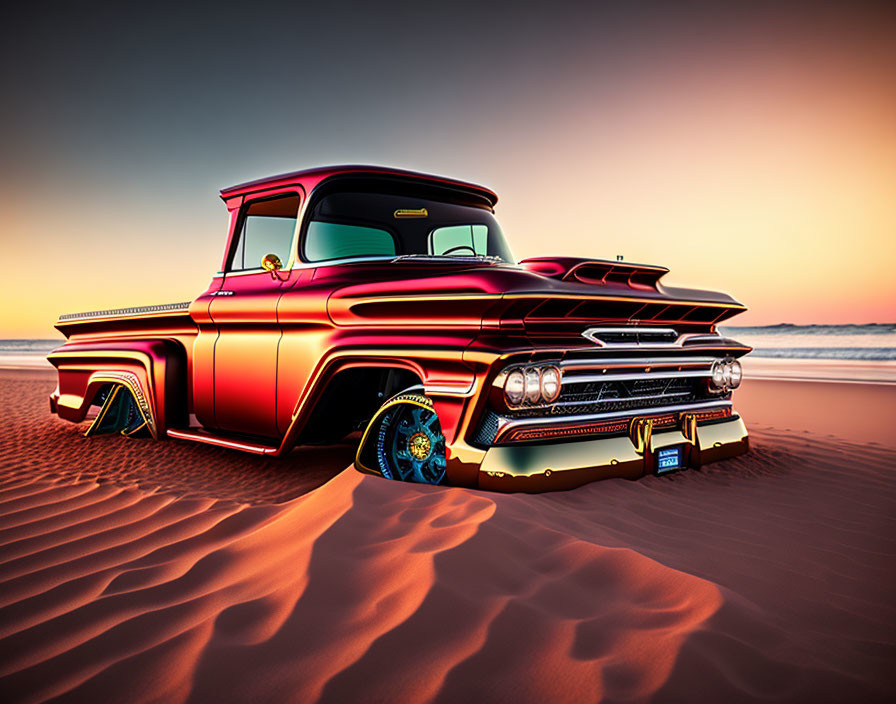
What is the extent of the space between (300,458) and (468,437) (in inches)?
78.2

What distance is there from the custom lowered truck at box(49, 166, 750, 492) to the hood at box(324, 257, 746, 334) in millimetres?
10

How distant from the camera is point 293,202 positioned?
13.5 feet

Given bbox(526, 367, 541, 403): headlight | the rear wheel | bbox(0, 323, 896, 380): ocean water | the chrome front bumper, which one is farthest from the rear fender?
bbox(0, 323, 896, 380): ocean water

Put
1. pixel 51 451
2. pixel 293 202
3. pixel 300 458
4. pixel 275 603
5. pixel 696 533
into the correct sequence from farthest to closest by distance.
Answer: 1. pixel 51 451
2. pixel 300 458
3. pixel 293 202
4. pixel 696 533
5. pixel 275 603

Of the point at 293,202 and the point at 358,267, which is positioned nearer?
the point at 358,267

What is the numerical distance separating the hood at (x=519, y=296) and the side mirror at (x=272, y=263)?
0.37 metres

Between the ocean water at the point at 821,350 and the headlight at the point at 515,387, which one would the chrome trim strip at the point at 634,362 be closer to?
the headlight at the point at 515,387

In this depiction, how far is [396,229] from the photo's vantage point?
4.21 m

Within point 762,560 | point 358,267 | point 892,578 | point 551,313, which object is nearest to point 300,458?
point 358,267

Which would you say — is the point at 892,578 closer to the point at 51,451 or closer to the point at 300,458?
the point at 300,458

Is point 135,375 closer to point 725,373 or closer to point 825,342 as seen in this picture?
point 725,373

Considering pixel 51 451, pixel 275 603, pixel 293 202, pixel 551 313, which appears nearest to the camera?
pixel 275 603

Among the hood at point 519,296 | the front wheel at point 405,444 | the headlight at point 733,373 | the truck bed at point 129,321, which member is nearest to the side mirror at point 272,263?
the hood at point 519,296

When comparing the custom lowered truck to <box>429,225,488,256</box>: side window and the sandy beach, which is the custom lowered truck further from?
the sandy beach
